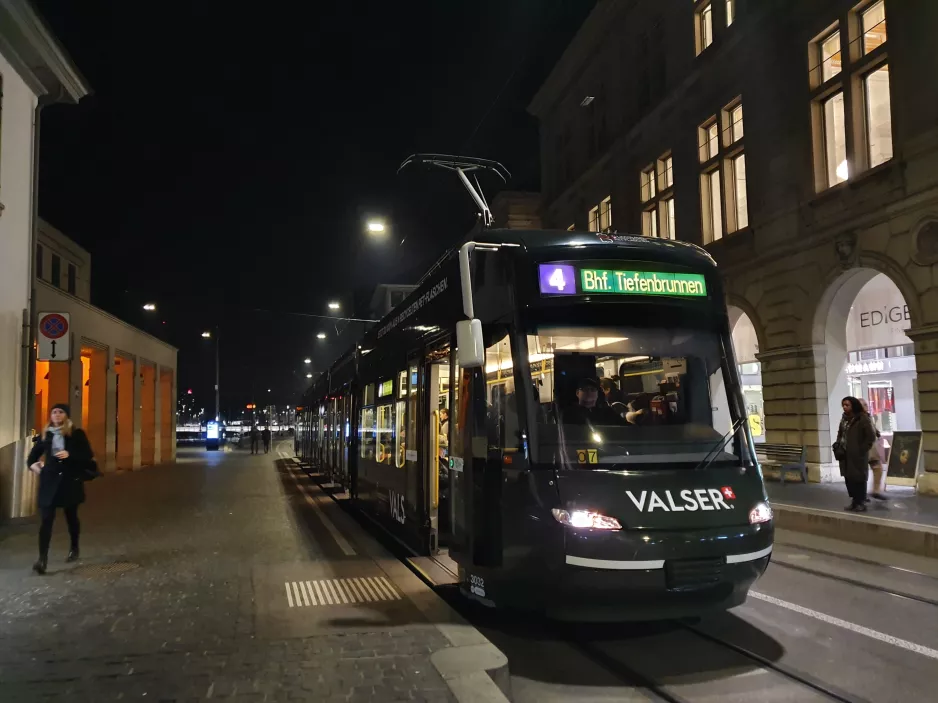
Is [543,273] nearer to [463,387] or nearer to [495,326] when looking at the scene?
[495,326]

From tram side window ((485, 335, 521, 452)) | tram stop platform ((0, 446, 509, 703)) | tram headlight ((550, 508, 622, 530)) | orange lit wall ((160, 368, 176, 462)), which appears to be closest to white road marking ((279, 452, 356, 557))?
tram stop platform ((0, 446, 509, 703))

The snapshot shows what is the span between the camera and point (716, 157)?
2031 cm

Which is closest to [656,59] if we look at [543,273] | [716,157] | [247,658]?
[716,157]

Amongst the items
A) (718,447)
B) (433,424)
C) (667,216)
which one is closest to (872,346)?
(667,216)

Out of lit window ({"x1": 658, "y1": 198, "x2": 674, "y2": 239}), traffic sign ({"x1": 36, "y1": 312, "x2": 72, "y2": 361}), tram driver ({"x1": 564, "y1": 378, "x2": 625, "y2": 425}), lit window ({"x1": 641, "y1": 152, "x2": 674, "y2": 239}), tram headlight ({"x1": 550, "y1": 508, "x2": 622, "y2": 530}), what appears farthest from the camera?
lit window ({"x1": 658, "y1": 198, "x2": 674, "y2": 239})

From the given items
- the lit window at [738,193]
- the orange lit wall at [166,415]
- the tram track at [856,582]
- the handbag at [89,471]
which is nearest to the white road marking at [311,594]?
the handbag at [89,471]

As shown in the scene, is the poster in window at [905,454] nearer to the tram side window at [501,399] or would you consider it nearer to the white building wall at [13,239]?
the tram side window at [501,399]

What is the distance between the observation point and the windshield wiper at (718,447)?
18.2 ft

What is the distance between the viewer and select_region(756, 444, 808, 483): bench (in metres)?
16.5

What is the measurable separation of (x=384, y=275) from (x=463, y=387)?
2376 inches

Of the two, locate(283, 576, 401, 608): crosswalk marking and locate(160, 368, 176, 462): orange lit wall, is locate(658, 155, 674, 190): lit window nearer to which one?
locate(283, 576, 401, 608): crosswalk marking

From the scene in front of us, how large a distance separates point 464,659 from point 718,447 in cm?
255

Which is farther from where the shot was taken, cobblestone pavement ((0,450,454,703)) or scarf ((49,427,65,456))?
scarf ((49,427,65,456))

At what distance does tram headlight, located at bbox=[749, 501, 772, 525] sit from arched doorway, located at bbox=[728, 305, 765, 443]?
14.8m
